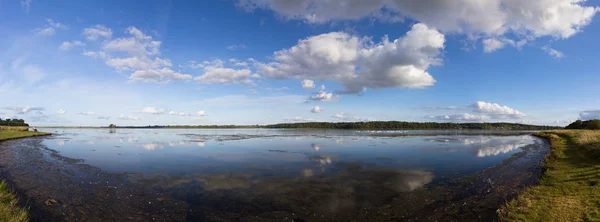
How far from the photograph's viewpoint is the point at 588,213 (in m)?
8.66

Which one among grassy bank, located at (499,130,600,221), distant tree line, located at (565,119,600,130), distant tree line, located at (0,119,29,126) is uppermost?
distant tree line, located at (0,119,29,126)

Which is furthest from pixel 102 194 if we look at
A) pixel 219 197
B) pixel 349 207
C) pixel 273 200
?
pixel 349 207

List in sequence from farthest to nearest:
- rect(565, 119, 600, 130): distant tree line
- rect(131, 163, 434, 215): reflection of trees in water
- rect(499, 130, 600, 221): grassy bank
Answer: rect(565, 119, 600, 130): distant tree line, rect(131, 163, 434, 215): reflection of trees in water, rect(499, 130, 600, 221): grassy bank

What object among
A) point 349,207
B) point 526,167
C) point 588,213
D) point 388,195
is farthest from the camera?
point 526,167

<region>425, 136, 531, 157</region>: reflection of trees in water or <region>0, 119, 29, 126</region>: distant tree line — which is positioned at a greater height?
<region>0, 119, 29, 126</region>: distant tree line

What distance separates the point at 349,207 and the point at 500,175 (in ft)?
40.1

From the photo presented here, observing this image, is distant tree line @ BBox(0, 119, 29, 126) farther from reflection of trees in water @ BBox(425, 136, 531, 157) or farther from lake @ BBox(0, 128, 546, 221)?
reflection of trees in water @ BBox(425, 136, 531, 157)

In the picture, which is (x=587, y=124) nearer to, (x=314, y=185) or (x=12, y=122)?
(x=314, y=185)

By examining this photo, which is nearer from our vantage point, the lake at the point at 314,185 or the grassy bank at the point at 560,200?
the grassy bank at the point at 560,200

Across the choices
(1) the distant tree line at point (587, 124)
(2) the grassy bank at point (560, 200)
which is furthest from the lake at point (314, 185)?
(1) the distant tree line at point (587, 124)

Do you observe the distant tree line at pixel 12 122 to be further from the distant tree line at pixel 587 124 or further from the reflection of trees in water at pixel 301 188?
the distant tree line at pixel 587 124

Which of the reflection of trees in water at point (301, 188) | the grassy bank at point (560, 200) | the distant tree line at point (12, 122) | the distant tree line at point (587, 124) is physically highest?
the distant tree line at point (12, 122)

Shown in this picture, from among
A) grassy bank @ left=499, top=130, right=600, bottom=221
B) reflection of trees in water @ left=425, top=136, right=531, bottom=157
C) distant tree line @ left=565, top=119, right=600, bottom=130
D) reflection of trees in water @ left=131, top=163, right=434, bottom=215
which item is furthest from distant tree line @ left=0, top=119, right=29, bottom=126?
distant tree line @ left=565, top=119, right=600, bottom=130

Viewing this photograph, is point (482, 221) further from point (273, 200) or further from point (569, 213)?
point (273, 200)
